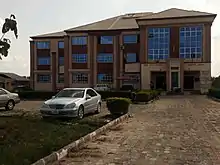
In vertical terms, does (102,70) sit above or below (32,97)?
above

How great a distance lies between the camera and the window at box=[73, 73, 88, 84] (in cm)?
5881

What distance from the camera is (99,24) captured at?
6259 cm

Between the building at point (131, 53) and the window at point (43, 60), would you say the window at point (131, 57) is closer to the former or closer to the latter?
the building at point (131, 53)

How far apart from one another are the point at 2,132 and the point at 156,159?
4.71 m

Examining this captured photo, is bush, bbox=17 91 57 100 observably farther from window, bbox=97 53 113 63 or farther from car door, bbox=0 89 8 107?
window, bbox=97 53 113 63

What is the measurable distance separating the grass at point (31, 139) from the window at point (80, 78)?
45965 mm

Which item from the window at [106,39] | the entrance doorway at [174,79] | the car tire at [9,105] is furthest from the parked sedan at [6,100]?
the window at [106,39]

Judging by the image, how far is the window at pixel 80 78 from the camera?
193 ft

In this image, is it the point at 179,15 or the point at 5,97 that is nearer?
the point at 5,97

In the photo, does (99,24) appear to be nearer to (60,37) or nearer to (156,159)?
(60,37)

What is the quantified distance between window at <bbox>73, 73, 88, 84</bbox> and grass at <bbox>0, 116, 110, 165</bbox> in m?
46.0

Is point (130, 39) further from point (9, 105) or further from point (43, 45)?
point (9, 105)

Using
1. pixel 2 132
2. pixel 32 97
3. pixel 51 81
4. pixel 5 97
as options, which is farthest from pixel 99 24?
pixel 2 132

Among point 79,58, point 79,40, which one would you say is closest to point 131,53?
point 79,58
